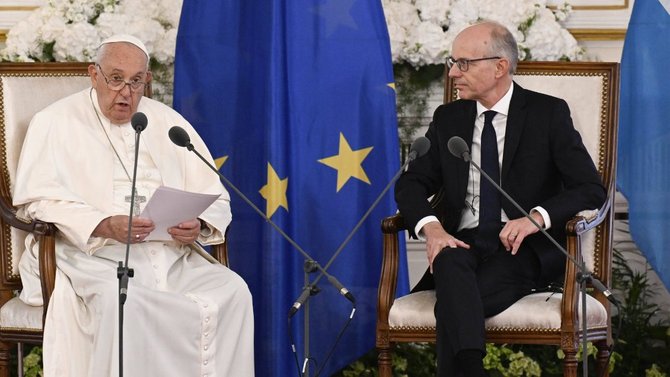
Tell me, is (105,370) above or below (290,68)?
below

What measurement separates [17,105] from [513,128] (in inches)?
80.0

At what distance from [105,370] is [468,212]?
60.8 inches

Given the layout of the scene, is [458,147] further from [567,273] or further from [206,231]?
[206,231]

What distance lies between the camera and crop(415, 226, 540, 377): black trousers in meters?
4.25

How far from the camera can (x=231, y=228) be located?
209 inches

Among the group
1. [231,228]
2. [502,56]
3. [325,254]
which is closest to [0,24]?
[231,228]

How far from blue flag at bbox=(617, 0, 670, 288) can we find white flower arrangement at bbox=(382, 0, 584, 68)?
1.21ft

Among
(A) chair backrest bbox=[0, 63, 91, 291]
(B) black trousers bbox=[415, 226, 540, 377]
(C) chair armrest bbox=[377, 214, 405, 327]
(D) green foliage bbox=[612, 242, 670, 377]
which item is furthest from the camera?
(D) green foliage bbox=[612, 242, 670, 377]

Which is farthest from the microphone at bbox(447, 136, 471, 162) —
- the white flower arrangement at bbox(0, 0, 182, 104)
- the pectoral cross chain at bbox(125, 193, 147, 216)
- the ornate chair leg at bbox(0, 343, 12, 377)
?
the white flower arrangement at bbox(0, 0, 182, 104)

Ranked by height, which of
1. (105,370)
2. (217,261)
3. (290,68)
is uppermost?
(290,68)

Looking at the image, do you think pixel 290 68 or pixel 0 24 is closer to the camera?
pixel 290 68

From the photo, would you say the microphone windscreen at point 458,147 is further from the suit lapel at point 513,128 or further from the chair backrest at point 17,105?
the chair backrest at point 17,105

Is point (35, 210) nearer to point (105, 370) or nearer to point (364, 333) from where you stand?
point (105, 370)

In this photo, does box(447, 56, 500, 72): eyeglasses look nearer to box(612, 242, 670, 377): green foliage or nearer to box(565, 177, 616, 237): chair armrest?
box(565, 177, 616, 237): chair armrest
